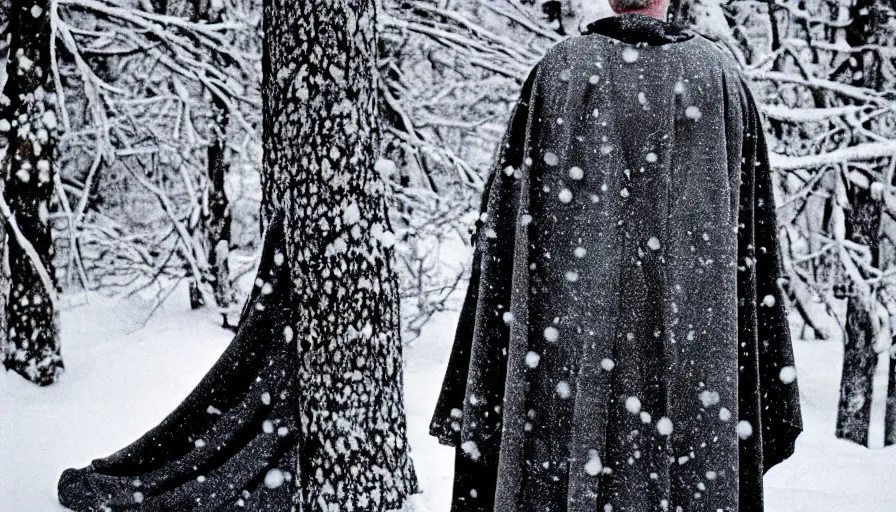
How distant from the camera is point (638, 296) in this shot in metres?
1.94

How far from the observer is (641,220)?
1930 millimetres

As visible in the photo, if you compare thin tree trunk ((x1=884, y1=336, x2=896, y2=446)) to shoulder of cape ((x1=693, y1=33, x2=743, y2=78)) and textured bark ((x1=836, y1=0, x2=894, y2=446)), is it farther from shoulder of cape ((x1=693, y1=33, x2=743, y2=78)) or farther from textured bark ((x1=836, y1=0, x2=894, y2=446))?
shoulder of cape ((x1=693, y1=33, x2=743, y2=78))

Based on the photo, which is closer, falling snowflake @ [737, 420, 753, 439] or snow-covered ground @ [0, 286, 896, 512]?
falling snowflake @ [737, 420, 753, 439]

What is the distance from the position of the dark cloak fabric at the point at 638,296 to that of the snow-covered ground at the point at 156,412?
161cm

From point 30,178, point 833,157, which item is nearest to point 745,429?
point 833,157

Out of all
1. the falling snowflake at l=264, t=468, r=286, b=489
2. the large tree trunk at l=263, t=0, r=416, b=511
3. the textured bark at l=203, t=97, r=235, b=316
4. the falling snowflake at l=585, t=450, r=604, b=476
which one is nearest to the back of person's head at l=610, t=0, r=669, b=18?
the falling snowflake at l=585, t=450, r=604, b=476

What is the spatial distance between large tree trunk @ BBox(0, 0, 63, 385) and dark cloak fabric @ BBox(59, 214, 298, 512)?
3185 mm

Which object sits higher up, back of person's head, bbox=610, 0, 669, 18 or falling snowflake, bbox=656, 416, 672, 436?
back of person's head, bbox=610, 0, 669, 18

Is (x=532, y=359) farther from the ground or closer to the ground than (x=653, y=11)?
closer to the ground

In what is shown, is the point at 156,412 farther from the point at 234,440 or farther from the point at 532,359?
the point at 532,359

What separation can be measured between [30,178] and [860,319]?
26.1ft

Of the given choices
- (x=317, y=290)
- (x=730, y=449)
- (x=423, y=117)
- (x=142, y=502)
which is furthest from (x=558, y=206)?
(x=423, y=117)

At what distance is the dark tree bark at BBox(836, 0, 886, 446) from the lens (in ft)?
22.7

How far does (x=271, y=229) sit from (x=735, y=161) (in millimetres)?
1947
